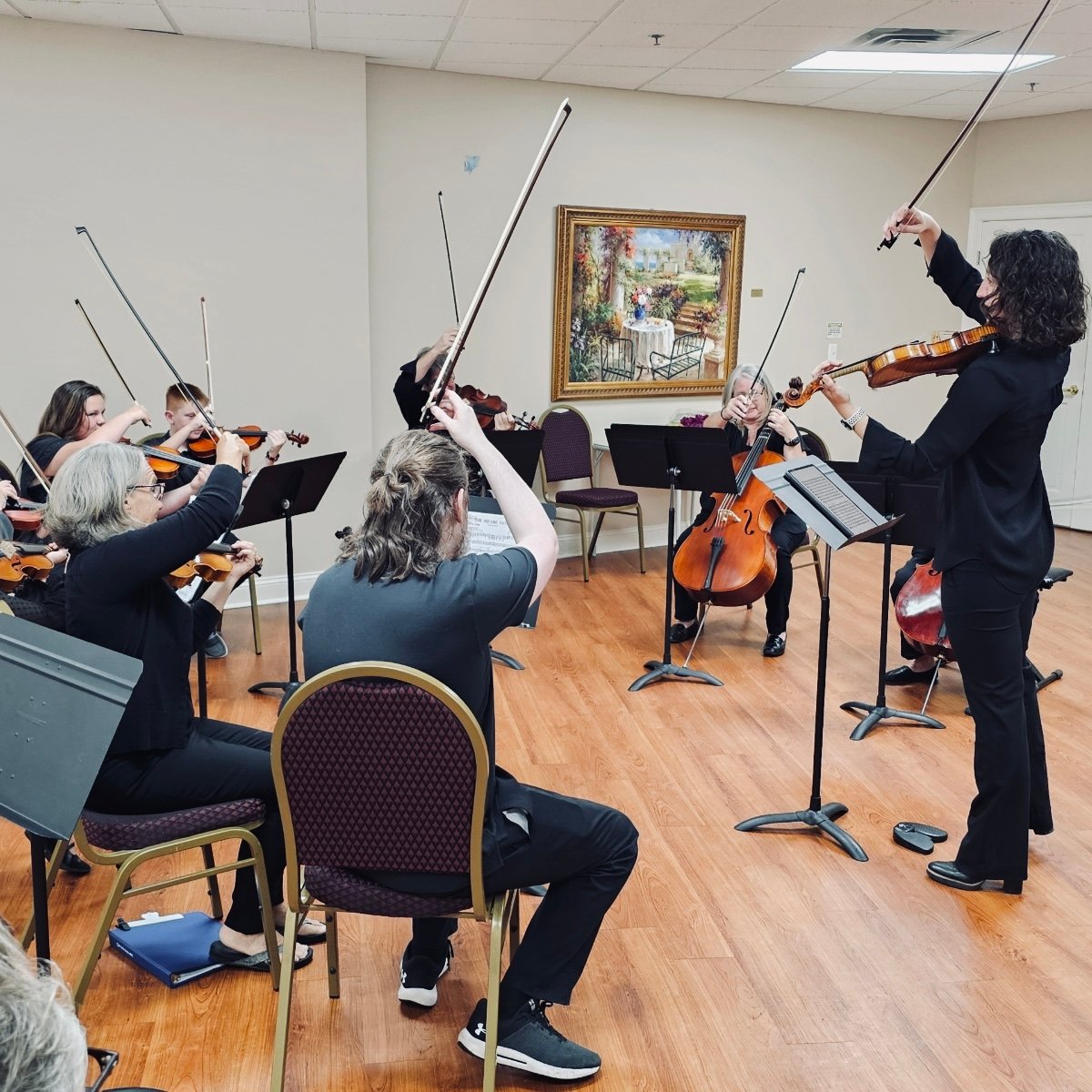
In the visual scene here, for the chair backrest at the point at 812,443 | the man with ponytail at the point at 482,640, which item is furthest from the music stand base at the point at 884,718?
the man with ponytail at the point at 482,640

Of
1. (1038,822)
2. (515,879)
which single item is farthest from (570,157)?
(515,879)

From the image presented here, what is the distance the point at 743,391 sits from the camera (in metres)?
5.07

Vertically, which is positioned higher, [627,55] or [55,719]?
[627,55]

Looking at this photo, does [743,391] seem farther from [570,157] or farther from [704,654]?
[570,157]

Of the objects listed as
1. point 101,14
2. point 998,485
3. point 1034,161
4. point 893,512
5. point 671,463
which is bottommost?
point 893,512

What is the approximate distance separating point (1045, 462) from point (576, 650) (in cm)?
413

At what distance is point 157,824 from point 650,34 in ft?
13.2

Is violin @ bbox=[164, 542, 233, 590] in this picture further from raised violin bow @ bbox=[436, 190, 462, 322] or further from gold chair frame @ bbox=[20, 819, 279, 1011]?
raised violin bow @ bbox=[436, 190, 462, 322]

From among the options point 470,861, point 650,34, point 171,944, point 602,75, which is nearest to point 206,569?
point 171,944

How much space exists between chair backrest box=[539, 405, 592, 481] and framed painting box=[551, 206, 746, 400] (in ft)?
0.60

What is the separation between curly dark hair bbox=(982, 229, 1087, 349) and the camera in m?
2.52

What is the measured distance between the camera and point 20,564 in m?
2.98

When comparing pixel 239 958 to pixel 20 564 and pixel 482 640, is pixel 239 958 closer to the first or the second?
pixel 482 640

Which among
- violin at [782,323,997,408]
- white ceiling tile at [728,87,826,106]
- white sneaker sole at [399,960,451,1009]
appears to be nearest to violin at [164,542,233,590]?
white sneaker sole at [399,960,451,1009]
